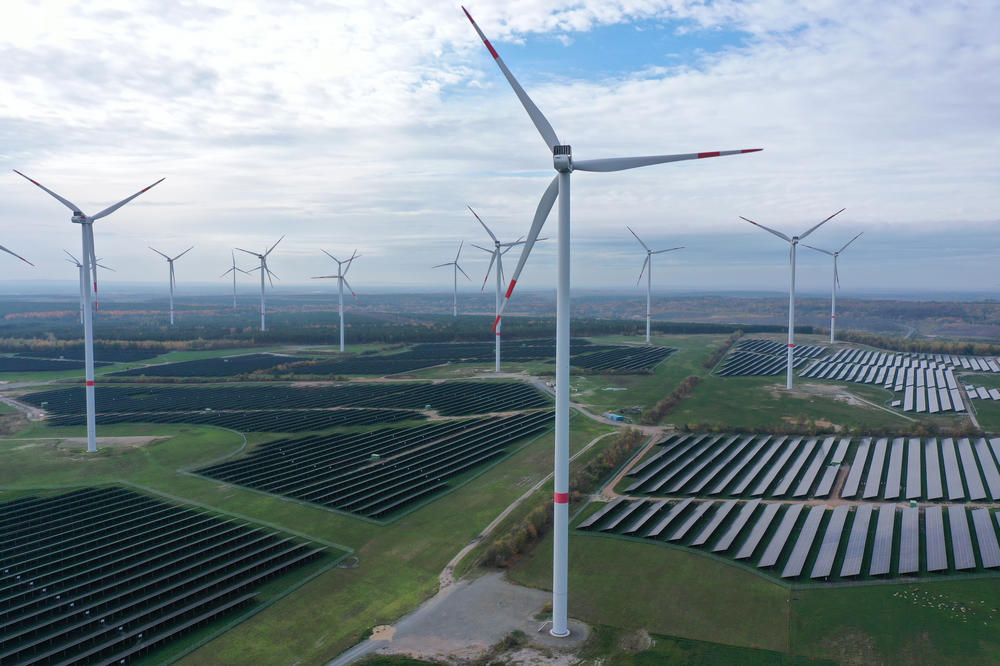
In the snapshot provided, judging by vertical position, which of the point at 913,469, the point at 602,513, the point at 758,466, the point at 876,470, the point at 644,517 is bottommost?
the point at 602,513

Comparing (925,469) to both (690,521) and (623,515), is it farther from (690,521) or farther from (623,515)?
(623,515)

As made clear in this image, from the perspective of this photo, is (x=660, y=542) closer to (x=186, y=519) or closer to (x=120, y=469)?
(x=186, y=519)

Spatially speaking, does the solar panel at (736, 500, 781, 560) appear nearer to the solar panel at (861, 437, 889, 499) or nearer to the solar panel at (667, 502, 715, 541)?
the solar panel at (667, 502, 715, 541)

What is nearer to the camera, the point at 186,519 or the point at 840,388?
the point at 186,519

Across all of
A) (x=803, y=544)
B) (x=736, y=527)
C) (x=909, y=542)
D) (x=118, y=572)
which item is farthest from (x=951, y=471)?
(x=118, y=572)

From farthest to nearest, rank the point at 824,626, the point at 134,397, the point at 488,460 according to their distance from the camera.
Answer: the point at 134,397, the point at 488,460, the point at 824,626

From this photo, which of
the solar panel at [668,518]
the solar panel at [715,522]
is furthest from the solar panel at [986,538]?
the solar panel at [668,518]

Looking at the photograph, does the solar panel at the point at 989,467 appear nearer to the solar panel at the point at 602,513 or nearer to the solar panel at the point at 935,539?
the solar panel at the point at 935,539

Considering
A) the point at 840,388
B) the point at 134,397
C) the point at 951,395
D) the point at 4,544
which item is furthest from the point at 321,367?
the point at 951,395
